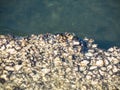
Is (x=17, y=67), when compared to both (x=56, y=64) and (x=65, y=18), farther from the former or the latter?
(x=65, y=18)

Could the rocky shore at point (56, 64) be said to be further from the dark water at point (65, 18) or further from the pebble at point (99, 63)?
the dark water at point (65, 18)

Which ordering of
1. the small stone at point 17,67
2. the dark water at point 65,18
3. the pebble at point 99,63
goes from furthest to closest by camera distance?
1. the dark water at point 65,18
2. the pebble at point 99,63
3. the small stone at point 17,67

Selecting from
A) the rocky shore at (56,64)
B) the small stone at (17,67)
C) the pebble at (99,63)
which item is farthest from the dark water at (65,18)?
the small stone at (17,67)

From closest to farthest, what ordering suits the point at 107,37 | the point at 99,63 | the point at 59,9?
the point at 99,63 < the point at 107,37 < the point at 59,9

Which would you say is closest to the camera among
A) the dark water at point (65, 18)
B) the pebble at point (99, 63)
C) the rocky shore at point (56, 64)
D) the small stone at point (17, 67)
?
the rocky shore at point (56, 64)

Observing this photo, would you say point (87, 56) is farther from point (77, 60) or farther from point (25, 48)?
point (25, 48)

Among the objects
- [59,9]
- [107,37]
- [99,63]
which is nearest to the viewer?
[99,63]

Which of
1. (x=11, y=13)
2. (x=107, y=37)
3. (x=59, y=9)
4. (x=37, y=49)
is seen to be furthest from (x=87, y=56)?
(x=11, y=13)
